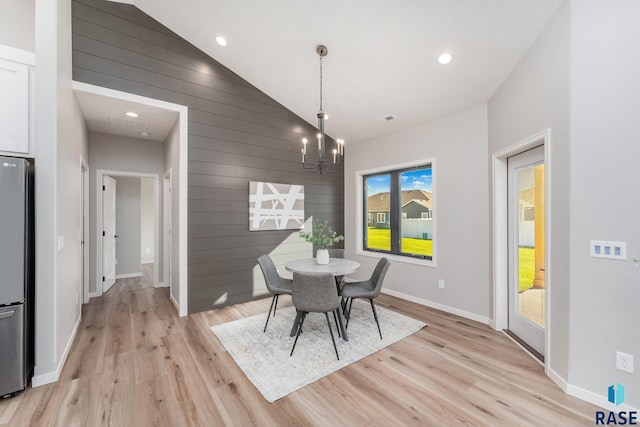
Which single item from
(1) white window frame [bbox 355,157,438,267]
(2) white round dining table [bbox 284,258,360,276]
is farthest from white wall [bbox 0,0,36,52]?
(1) white window frame [bbox 355,157,438,267]

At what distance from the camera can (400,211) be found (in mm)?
4477

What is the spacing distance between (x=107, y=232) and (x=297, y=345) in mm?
4099

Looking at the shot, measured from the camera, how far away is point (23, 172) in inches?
76.0

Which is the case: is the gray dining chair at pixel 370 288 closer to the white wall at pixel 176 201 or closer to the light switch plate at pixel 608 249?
the light switch plate at pixel 608 249

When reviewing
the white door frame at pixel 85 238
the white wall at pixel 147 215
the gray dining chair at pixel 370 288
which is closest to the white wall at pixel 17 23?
the white door frame at pixel 85 238

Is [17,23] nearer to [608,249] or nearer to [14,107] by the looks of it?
[14,107]

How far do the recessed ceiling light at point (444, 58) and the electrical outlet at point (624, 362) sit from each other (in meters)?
2.93

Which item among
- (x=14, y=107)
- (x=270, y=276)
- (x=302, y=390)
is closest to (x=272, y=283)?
(x=270, y=276)

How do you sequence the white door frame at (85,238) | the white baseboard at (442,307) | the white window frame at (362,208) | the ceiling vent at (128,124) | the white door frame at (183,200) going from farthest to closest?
the white door frame at (85,238), the white window frame at (362,208), the ceiling vent at (128,124), the white door frame at (183,200), the white baseboard at (442,307)

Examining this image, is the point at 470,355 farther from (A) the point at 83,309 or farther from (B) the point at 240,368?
(A) the point at 83,309

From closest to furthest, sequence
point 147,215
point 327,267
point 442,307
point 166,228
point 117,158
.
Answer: point 327,267 < point 442,307 < point 117,158 < point 166,228 < point 147,215

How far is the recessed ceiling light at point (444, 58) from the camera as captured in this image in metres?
2.79

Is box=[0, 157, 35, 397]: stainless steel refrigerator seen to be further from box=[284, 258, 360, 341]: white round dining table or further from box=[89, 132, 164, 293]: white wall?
box=[89, 132, 164, 293]: white wall

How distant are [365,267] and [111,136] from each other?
5.05 m
